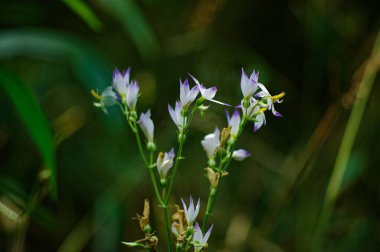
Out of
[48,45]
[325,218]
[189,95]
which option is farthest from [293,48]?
[189,95]

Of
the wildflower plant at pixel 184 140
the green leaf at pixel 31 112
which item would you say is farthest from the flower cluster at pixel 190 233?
the green leaf at pixel 31 112

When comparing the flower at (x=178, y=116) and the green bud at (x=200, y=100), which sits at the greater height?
the green bud at (x=200, y=100)

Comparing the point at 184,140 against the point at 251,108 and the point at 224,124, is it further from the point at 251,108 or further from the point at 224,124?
the point at 224,124

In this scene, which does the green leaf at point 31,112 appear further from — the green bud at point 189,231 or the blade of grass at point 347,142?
the blade of grass at point 347,142

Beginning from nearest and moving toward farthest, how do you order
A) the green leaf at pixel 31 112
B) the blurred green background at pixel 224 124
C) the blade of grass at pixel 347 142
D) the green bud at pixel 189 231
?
1. the green bud at pixel 189 231
2. the green leaf at pixel 31 112
3. the blade of grass at pixel 347 142
4. the blurred green background at pixel 224 124

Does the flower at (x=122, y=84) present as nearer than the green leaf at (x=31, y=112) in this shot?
Yes

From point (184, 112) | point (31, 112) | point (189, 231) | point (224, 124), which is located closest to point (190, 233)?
point (189, 231)

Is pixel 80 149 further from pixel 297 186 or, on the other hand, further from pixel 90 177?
pixel 297 186
